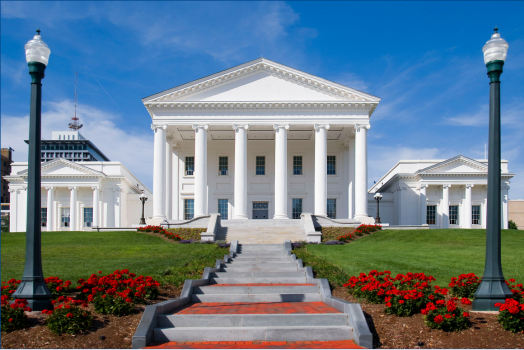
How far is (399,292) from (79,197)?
160ft

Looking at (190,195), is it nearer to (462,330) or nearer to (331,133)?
(331,133)

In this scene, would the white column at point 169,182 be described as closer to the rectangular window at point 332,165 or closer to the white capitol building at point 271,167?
the white capitol building at point 271,167

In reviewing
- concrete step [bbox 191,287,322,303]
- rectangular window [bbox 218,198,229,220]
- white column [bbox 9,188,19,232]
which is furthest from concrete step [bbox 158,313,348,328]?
white column [bbox 9,188,19,232]

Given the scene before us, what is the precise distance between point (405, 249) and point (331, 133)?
21.1 m

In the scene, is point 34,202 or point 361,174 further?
point 361,174

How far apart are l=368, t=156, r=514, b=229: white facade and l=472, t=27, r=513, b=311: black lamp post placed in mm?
38368

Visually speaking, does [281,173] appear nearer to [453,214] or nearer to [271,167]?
[271,167]

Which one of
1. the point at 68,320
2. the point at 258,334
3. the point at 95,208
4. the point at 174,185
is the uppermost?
the point at 174,185

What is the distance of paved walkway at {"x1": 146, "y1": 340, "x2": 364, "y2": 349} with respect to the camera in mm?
9484

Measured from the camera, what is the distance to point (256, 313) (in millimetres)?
11242

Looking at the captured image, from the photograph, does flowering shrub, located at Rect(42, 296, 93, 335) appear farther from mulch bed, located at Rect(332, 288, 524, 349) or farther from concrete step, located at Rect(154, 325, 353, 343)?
mulch bed, located at Rect(332, 288, 524, 349)

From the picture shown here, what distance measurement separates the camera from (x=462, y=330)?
954 cm

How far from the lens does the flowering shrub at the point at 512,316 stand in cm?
934

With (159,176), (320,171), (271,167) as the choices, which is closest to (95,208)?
(159,176)
